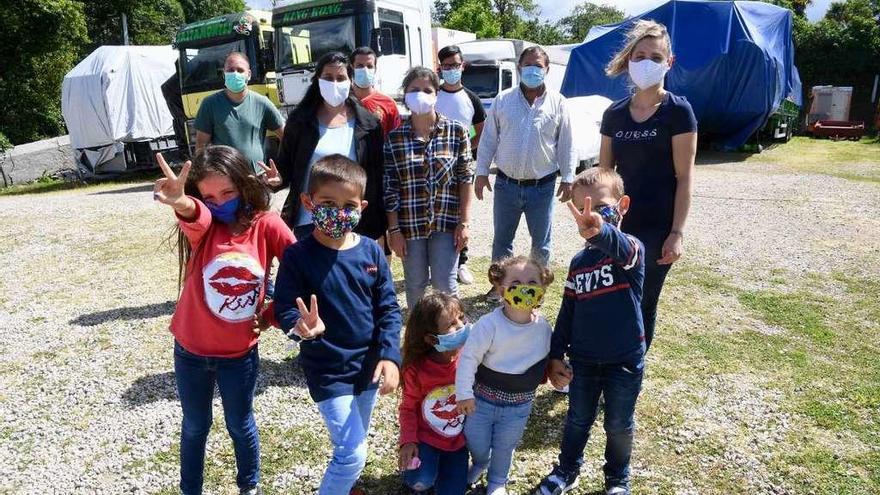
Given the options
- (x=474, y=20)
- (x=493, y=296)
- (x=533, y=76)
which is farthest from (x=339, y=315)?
(x=474, y=20)

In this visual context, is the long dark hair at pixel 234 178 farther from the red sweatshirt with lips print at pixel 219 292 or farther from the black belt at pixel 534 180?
the black belt at pixel 534 180

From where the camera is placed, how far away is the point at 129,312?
217 inches

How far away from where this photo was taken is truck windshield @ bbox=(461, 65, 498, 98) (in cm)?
1530

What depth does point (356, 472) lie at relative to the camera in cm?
229

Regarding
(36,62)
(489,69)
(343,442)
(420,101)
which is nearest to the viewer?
(343,442)

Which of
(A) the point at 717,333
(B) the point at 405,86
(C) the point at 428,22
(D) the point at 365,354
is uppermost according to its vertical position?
(C) the point at 428,22

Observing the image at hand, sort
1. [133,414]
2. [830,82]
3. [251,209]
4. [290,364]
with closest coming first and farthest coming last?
[251,209] < [133,414] < [290,364] < [830,82]

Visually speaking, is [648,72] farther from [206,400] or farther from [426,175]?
[206,400]

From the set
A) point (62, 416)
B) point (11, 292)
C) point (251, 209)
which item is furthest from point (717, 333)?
point (11, 292)

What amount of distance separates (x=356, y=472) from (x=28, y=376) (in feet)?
11.5

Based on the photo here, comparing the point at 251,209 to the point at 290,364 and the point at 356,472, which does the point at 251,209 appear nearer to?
the point at 356,472

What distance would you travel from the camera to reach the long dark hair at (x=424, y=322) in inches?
103

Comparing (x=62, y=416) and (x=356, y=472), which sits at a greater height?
(x=356, y=472)

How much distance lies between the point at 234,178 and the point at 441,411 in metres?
1.43
